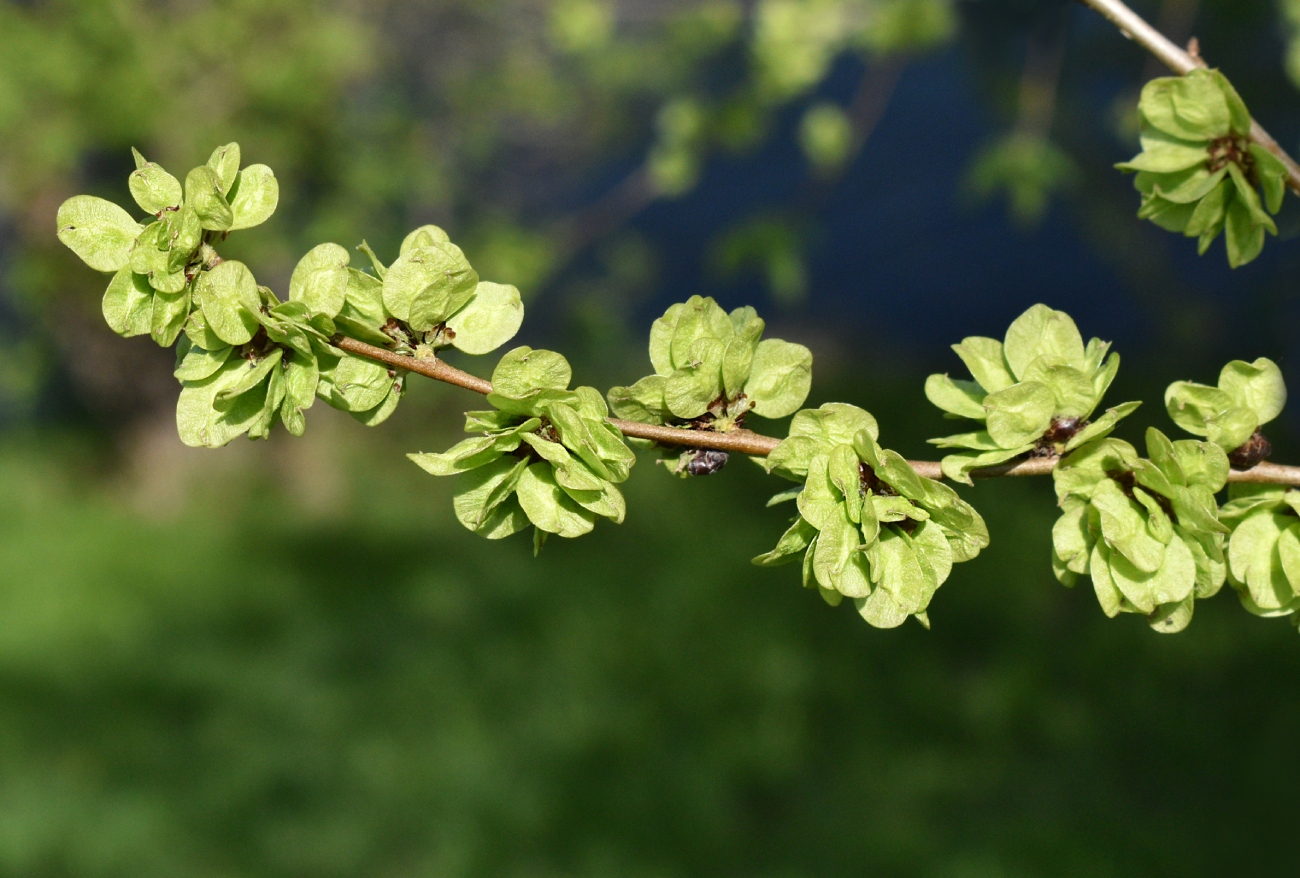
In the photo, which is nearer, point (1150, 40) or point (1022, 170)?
point (1150, 40)

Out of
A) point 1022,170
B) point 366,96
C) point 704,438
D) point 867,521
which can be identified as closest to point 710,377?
point 704,438

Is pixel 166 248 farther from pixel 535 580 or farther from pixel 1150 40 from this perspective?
pixel 535 580

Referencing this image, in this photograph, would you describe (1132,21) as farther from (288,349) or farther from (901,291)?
(901,291)

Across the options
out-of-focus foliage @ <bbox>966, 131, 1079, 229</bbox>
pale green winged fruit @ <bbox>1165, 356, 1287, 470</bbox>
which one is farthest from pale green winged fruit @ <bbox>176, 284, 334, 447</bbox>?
out-of-focus foliage @ <bbox>966, 131, 1079, 229</bbox>

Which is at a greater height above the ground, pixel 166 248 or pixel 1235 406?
pixel 166 248

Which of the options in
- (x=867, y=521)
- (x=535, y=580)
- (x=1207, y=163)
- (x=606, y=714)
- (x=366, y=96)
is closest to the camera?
(x=867, y=521)

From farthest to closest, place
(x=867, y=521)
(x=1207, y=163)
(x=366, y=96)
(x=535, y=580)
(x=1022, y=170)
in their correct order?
1. (x=366, y=96)
2. (x=535, y=580)
3. (x=1022, y=170)
4. (x=1207, y=163)
5. (x=867, y=521)

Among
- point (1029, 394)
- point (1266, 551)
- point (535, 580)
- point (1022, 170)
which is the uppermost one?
point (535, 580)

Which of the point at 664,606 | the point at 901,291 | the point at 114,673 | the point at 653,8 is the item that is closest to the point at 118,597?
the point at 114,673
